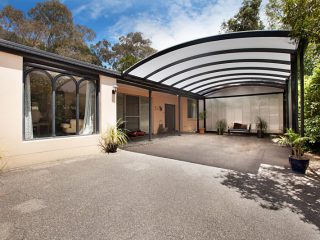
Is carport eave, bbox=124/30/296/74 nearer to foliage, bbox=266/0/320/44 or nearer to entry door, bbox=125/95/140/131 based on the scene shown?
foliage, bbox=266/0/320/44

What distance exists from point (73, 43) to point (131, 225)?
63.0ft

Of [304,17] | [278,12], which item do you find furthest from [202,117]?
[304,17]

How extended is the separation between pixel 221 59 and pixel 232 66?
1193 mm

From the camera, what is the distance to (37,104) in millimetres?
4352

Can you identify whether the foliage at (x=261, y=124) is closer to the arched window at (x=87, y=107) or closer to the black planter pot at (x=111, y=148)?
the black planter pot at (x=111, y=148)

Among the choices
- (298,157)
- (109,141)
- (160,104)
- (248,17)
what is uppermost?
(248,17)

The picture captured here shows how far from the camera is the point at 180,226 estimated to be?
194 centimetres

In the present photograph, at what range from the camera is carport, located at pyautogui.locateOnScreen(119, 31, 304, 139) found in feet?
15.1

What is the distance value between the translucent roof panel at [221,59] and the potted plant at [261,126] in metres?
3.16

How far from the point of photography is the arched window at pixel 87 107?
5238 millimetres

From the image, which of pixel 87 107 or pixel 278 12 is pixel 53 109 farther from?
pixel 278 12

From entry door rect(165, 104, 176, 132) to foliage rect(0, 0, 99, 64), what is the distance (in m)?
10.9

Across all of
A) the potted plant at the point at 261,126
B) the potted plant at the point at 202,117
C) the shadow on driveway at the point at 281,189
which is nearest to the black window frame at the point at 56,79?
the shadow on driveway at the point at 281,189

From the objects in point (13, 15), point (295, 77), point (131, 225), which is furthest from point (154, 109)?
point (13, 15)
